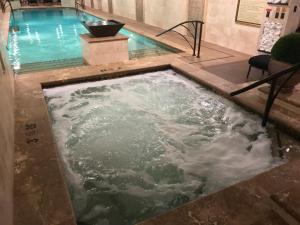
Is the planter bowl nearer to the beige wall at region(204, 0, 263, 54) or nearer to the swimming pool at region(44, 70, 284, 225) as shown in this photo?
the swimming pool at region(44, 70, 284, 225)

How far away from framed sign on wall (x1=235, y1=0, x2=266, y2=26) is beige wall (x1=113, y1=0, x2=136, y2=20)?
6603 millimetres

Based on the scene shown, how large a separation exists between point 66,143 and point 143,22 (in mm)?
8837

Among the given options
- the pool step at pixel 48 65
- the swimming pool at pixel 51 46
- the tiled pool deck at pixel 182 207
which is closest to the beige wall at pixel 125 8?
the swimming pool at pixel 51 46

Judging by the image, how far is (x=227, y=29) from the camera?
649 cm

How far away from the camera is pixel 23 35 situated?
370 inches

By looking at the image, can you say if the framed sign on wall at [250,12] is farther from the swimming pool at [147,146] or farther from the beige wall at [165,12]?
the swimming pool at [147,146]

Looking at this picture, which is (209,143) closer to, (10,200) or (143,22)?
(10,200)

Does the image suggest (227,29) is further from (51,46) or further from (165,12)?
(51,46)

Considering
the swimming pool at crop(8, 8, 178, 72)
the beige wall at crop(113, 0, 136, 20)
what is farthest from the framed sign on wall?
the beige wall at crop(113, 0, 136, 20)

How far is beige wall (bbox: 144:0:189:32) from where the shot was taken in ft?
26.6

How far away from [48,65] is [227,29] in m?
4.47

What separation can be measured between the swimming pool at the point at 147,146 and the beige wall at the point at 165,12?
14.6ft

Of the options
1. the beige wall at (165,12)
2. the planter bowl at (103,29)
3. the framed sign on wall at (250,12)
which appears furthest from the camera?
the beige wall at (165,12)

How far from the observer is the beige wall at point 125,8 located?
11.7 meters
